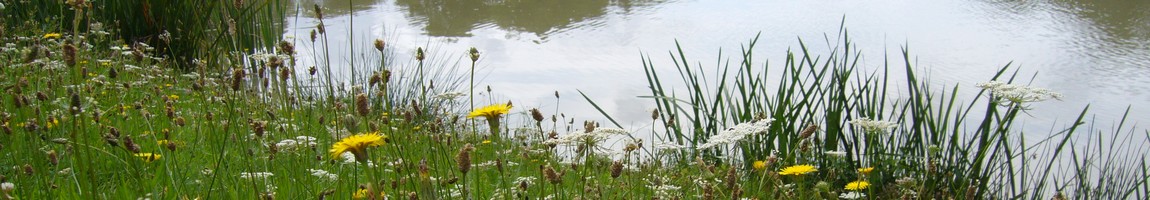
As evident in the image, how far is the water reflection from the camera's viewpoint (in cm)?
666

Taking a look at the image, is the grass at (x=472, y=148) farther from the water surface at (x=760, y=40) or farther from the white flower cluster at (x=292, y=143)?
the water surface at (x=760, y=40)

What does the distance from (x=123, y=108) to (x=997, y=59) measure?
3723mm

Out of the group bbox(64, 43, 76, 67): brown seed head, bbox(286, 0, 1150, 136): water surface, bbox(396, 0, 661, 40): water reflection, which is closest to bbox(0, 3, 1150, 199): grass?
bbox(64, 43, 76, 67): brown seed head

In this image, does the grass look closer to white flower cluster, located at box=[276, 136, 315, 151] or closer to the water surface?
white flower cluster, located at box=[276, 136, 315, 151]

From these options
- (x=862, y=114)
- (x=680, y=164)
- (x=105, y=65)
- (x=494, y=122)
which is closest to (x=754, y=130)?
(x=494, y=122)

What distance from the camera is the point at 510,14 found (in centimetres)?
723

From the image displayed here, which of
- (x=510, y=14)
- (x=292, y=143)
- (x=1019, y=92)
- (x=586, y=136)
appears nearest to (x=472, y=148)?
(x=586, y=136)

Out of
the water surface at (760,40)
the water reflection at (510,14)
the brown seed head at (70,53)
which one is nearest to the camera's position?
the brown seed head at (70,53)

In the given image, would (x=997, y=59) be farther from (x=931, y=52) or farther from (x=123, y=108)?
(x=123, y=108)

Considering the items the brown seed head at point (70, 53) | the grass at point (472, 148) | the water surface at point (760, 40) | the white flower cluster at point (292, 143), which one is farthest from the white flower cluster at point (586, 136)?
the water surface at point (760, 40)

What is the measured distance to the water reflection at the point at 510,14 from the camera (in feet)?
21.8

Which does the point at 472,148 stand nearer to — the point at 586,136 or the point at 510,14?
the point at 586,136

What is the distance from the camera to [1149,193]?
92.4 inches

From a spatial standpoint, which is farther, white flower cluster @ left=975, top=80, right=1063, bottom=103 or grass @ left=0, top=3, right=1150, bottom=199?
white flower cluster @ left=975, top=80, right=1063, bottom=103
